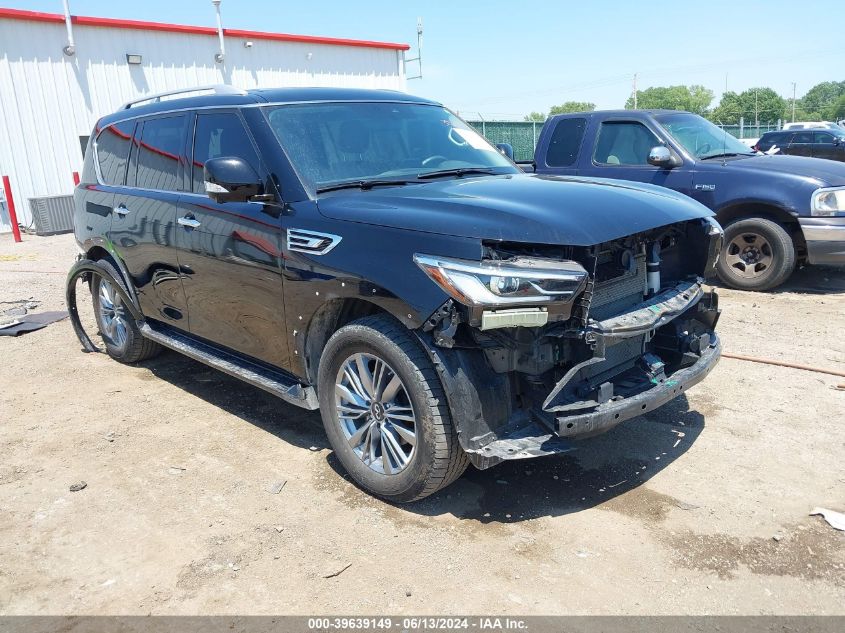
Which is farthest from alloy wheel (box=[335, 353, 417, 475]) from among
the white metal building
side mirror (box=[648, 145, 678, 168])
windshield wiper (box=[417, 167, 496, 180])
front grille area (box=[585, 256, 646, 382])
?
the white metal building

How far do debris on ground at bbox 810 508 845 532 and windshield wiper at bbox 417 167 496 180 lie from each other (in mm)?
2623

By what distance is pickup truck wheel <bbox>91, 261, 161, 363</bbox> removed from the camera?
227 inches

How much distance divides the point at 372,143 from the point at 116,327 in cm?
322

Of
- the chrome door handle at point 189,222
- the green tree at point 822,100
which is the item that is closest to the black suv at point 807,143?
the chrome door handle at point 189,222

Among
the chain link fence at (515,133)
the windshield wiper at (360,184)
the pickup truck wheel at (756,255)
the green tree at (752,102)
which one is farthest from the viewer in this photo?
the green tree at (752,102)

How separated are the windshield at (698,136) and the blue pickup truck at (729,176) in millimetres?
17

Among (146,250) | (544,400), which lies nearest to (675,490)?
(544,400)

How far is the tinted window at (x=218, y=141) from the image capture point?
4027 mm

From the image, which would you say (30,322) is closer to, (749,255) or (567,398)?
(567,398)

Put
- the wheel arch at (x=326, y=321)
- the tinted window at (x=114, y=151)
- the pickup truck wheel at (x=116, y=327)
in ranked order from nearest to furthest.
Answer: the wheel arch at (x=326, y=321) → the tinted window at (x=114, y=151) → the pickup truck wheel at (x=116, y=327)

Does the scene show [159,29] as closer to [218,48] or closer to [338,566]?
[218,48]

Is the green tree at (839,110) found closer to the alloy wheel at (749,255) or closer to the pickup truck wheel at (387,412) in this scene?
the alloy wheel at (749,255)

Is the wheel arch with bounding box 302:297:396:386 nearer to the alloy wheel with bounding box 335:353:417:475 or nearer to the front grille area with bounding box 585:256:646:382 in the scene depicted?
the alloy wheel with bounding box 335:353:417:475

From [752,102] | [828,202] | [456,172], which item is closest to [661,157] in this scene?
[828,202]
